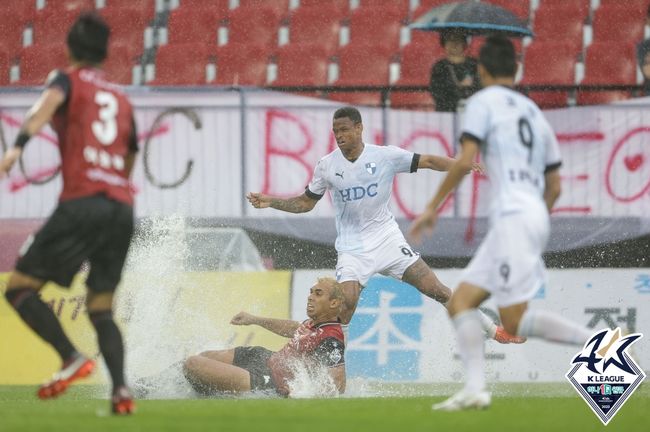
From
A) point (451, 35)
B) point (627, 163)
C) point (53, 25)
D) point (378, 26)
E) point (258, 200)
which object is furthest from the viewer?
point (53, 25)

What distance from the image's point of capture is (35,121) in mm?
7488

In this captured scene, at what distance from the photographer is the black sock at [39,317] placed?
785 cm

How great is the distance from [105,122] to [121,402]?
151 centimetres

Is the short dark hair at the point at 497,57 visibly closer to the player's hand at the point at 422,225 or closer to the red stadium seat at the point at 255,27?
the player's hand at the point at 422,225

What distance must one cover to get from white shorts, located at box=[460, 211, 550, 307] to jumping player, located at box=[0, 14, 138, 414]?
1.97 meters

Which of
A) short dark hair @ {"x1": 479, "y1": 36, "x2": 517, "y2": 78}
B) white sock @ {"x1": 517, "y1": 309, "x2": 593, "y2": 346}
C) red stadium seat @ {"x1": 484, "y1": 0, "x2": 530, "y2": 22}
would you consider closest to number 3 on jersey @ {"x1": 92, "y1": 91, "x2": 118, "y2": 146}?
short dark hair @ {"x1": 479, "y1": 36, "x2": 517, "y2": 78}

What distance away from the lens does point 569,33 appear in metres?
17.8

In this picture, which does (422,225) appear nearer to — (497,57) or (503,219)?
(503,219)

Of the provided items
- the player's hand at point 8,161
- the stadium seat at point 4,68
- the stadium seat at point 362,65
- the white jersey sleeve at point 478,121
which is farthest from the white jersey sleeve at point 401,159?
the stadium seat at point 4,68

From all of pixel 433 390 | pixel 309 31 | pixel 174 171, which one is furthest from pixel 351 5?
pixel 433 390

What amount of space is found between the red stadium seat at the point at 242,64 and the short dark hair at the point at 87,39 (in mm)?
10168

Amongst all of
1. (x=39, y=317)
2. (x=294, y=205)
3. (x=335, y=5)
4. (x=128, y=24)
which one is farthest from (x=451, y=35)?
(x=39, y=317)

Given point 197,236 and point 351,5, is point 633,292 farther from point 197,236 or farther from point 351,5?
point 351,5

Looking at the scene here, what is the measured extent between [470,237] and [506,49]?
6.58 meters
